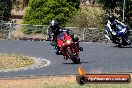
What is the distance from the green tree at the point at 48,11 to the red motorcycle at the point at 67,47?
17313 millimetres

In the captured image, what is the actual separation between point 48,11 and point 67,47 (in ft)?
61.1

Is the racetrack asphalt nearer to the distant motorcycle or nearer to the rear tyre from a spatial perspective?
the rear tyre

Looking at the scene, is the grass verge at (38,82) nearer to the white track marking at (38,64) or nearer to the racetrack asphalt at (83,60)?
the racetrack asphalt at (83,60)

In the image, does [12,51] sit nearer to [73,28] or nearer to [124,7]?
[73,28]

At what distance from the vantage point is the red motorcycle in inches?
783

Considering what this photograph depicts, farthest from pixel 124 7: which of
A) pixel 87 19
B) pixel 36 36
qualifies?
pixel 36 36

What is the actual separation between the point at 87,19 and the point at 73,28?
2876 millimetres

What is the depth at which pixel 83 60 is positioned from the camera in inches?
834

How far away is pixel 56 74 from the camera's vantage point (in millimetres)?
16406

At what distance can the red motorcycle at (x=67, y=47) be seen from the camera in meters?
19.9

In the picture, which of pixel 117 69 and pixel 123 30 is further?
pixel 123 30

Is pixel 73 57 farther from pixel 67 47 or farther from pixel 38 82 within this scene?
pixel 38 82

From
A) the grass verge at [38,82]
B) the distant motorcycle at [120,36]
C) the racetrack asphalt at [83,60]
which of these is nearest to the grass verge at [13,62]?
the racetrack asphalt at [83,60]

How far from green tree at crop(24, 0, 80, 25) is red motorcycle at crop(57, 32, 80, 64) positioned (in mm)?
17313
